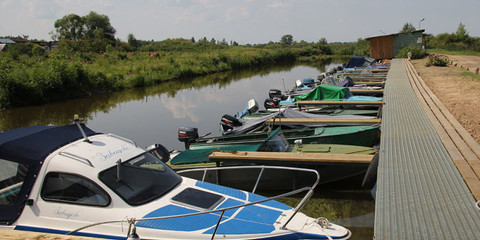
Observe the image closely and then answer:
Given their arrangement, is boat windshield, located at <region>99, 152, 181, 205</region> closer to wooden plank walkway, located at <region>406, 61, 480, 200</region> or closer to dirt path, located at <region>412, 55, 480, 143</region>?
wooden plank walkway, located at <region>406, 61, 480, 200</region>

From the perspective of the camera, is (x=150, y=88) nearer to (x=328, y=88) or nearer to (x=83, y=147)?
(x=328, y=88)

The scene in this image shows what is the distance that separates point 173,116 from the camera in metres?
19.8

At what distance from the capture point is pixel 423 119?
9617 mm

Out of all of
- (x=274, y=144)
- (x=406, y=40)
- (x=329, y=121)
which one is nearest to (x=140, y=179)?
(x=274, y=144)

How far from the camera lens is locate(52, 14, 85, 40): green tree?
76.1m

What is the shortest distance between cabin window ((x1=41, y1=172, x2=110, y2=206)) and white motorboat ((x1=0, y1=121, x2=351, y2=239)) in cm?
1

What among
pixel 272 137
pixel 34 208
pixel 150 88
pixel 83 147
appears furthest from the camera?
pixel 150 88

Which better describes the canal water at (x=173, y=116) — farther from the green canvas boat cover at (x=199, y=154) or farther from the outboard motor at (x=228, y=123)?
the outboard motor at (x=228, y=123)

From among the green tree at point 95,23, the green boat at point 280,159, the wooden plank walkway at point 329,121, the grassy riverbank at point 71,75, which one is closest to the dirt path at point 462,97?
the wooden plank walkway at point 329,121

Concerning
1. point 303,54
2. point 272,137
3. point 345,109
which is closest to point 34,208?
point 272,137

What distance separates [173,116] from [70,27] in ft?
227

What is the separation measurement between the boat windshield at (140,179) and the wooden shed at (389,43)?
4092cm

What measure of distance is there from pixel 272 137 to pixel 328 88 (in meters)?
7.07

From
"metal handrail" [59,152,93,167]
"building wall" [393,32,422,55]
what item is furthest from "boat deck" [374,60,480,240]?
"building wall" [393,32,422,55]
